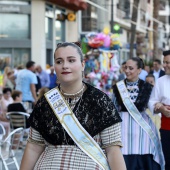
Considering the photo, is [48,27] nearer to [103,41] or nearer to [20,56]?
[20,56]

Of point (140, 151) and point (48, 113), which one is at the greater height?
point (48, 113)

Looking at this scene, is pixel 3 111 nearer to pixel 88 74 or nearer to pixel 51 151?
pixel 51 151

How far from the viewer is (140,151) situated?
24.7ft

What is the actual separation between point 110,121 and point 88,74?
16.9 meters

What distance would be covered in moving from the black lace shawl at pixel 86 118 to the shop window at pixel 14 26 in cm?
2234

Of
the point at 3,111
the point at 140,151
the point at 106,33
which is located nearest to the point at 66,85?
the point at 140,151

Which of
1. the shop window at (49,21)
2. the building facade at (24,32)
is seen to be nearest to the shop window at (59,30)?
the shop window at (49,21)

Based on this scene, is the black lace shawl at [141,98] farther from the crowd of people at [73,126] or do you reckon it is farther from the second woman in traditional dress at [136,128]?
the crowd of people at [73,126]

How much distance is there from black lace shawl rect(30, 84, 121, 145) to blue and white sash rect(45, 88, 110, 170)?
3cm

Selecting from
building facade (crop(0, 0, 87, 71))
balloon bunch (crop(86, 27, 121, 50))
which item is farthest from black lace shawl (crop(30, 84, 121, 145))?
building facade (crop(0, 0, 87, 71))

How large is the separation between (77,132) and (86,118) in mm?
108

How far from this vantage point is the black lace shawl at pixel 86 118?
379cm

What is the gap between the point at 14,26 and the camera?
26.3 m

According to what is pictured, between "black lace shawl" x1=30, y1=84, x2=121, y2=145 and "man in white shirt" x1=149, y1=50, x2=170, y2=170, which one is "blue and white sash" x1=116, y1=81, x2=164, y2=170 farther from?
"black lace shawl" x1=30, y1=84, x2=121, y2=145
